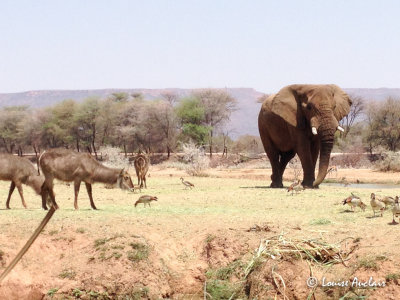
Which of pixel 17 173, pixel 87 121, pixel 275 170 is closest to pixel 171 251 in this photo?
pixel 17 173

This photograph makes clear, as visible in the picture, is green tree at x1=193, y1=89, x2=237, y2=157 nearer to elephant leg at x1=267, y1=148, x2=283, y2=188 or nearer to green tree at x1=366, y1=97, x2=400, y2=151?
green tree at x1=366, y1=97, x2=400, y2=151

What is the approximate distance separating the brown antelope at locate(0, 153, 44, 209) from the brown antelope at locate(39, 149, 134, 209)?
5.69 feet

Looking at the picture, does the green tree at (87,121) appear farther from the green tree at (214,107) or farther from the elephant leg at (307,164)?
the elephant leg at (307,164)

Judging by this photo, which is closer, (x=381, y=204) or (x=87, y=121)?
(x=381, y=204)

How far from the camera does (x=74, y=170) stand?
48.1 feet

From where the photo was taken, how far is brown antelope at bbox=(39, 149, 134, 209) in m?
14.3

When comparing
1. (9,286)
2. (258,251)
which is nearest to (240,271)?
(258,251)

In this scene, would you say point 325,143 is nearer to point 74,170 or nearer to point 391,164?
point 74,170

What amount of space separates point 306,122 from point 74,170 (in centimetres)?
912

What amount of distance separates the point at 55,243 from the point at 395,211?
6277 mm

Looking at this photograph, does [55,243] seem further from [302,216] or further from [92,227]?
[302,216]

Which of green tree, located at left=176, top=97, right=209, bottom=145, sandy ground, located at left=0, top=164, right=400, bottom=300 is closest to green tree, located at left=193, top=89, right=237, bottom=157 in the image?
green tree, located at left=176, top=97, right=209, bottom=145

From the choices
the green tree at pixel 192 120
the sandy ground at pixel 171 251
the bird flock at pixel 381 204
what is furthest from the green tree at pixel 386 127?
the sandy ground at pixel 171 251

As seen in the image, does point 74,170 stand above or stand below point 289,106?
below
